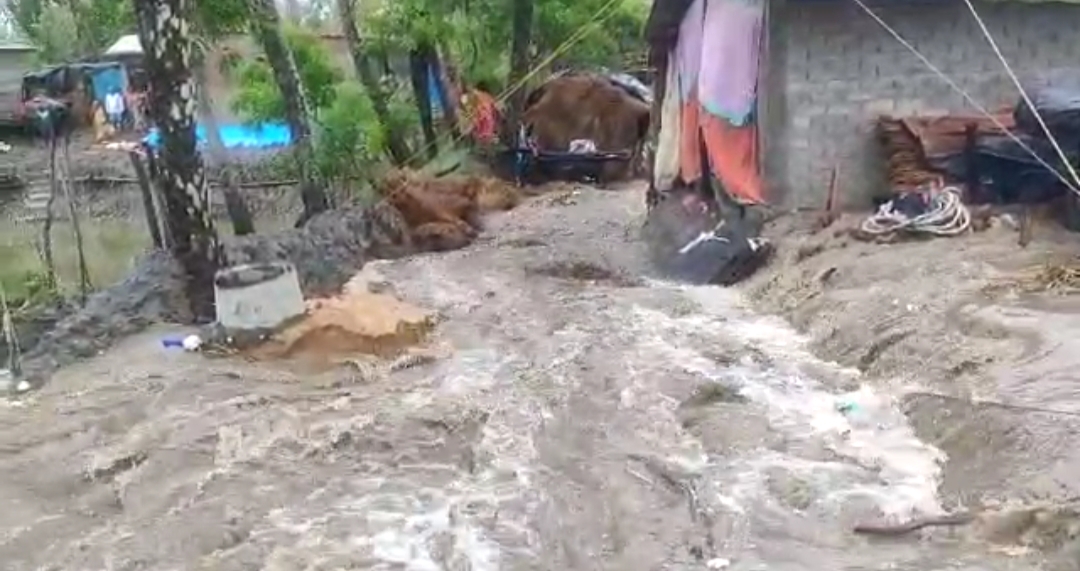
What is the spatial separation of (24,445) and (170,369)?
4.34 feet

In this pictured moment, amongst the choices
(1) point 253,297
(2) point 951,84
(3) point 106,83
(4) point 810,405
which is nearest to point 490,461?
(4) point 810,405

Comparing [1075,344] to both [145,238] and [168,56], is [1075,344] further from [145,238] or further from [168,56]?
[145,238]

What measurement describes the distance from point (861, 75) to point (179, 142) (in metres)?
6.17

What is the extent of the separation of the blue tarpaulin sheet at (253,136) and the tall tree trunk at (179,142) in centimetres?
86

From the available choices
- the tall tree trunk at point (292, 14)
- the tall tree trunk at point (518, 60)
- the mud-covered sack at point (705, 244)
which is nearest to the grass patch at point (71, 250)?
the tall tree trunk at point (292, 14)

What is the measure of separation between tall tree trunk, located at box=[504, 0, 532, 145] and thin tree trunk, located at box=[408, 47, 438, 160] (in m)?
1.63

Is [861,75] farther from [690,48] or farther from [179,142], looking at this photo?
[179,142]

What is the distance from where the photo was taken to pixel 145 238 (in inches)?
Result: 686

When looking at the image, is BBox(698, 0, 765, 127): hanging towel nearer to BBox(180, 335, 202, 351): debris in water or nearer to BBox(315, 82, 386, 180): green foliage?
BBox(315, 82, 386, 180): green foliage

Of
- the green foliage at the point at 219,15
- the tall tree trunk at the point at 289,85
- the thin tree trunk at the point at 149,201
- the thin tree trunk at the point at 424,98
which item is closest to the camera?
the green foliage at the point at 219,15

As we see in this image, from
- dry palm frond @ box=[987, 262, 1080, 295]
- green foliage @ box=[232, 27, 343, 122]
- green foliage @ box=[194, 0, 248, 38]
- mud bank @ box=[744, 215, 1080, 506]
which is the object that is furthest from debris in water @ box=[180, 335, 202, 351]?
dry palm frond @ box=[987, 262, 1080, 295]

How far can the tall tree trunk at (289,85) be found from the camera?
12.2 m

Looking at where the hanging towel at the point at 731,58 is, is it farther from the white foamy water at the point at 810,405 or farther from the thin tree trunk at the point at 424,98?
the thin tree trunk at the point at 424,98

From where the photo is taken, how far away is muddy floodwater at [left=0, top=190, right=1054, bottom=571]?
5438 millimetres
